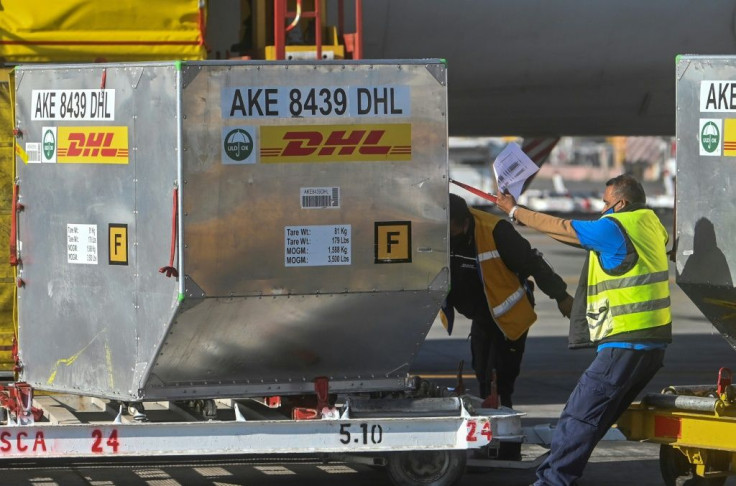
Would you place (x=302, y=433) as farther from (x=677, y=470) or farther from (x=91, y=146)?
(x=677, y=470)

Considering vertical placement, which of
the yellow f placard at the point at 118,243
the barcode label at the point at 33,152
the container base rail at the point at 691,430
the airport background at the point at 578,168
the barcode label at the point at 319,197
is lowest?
the container base rail at the point at 691,430

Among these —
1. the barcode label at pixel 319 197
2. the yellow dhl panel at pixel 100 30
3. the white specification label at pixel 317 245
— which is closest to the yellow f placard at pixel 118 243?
the white specification label at pixel 317 245

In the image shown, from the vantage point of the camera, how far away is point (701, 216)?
750 centimetres

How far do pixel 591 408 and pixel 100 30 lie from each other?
4151 millimetres

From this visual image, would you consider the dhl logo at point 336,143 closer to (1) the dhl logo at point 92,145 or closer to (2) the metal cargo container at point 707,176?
(1) the dhl logo at point 92,145

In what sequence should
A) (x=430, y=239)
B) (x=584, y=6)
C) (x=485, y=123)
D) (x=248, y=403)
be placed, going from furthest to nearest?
1. (x=485, y=123)
2. (x=584, y=6)
3. (x=248, y=403)
4. (x=430, y=239)

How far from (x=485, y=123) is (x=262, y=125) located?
6682 millimetres

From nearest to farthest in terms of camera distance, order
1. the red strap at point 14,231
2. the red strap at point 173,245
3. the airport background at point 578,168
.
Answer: the red strap at point 173,245
the red strap at point 14,231
the airport background at point 578,168

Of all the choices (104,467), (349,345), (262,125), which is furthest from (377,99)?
(104,467)

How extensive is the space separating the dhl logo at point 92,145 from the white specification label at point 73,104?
7 cm

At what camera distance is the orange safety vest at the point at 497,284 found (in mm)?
8812

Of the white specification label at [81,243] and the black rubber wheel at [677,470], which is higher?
the white specification label at [81,243]

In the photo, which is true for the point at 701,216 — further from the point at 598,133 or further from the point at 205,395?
the point at 598,133

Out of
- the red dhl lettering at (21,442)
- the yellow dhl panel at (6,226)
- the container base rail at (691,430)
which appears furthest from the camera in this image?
the yellow dhl panel at (6,226)
